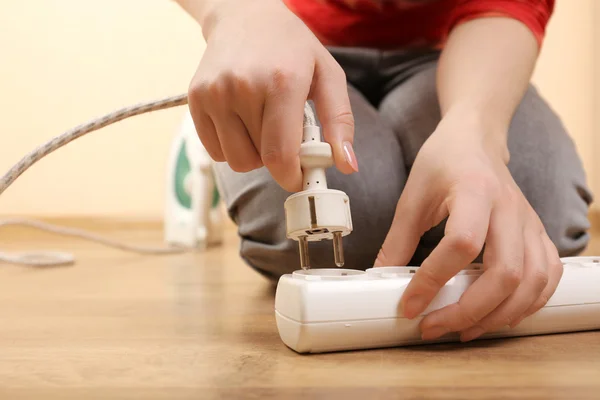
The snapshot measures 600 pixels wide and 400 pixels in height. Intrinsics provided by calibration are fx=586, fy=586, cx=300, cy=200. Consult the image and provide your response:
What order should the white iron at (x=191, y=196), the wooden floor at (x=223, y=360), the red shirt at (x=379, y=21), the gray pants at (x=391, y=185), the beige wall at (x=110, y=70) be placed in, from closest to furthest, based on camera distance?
the wooden floor at (x=223, y=360) → the gray pants at (x=391, y=185) → the red shirt at (x=379, y=21) → the white iron at (x=191, y=196) → the beige wall at (x=110, y=70)

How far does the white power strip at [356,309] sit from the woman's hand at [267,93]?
8 cm

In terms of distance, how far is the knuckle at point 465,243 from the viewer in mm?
421

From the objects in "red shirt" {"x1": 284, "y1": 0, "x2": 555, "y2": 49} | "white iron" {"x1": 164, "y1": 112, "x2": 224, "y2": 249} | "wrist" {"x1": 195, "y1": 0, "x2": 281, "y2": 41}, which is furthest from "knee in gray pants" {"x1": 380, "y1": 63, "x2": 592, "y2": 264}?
"white iron" {"x1": 164, "y1": 112, "x2": 224, "y2": 249}

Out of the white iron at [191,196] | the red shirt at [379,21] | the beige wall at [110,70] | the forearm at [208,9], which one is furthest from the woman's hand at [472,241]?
the beige wall at [110,70]

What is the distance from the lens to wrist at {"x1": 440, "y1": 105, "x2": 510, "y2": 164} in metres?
0.53

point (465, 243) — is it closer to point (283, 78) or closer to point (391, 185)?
point (283, 78)

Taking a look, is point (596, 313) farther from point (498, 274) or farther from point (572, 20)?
point (572, 20)

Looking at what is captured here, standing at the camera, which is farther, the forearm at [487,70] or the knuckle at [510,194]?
the forearm at [487,70]

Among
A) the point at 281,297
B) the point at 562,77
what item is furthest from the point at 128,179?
the point at 281,297

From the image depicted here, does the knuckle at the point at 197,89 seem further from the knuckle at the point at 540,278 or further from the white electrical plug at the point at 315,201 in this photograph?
the knuckle at the point at 540,278

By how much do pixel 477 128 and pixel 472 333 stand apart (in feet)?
0.62

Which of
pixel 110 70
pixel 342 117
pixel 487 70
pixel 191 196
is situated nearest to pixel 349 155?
pixel 342 117

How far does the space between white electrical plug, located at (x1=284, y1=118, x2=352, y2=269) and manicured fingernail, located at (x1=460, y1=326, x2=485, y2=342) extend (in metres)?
0.12

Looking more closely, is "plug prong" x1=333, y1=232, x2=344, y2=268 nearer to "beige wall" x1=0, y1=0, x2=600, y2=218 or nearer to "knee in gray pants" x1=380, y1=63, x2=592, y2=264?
"knee in gray pants" x1=380, y1=63, x2=592, y2=264
